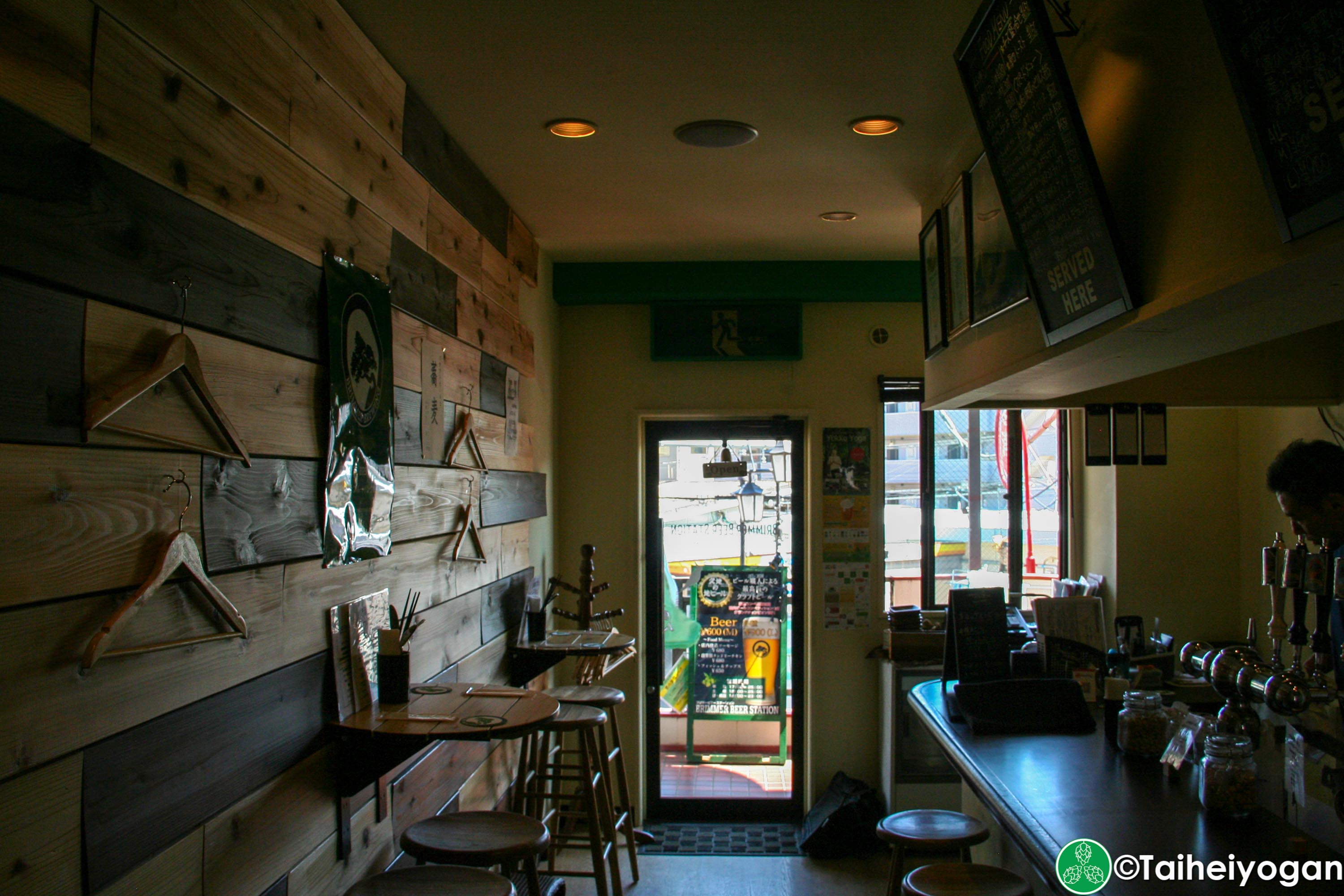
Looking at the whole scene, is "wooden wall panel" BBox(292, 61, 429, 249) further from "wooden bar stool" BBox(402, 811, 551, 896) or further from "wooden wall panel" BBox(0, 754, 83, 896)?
"wooden bar stool" BBox(402, 811, 551, 896)

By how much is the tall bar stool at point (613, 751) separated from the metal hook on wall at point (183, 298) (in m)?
2.03

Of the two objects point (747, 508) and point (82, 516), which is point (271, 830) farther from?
point (747, 508)

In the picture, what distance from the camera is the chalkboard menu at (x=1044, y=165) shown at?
1592 millimetres

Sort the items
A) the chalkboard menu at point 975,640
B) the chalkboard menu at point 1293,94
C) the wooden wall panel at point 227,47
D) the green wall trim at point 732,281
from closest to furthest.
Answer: the chalkboard menu at point 1293,94
the wooden wall panel at point 227,47
the chalkboard menu at point 975,640
the green wall trim at point 732,281

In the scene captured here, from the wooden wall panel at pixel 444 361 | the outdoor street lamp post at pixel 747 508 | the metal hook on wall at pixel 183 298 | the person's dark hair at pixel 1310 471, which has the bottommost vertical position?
the outdoor street lamp post at pixel 747 508

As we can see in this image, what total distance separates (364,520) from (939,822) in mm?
1768

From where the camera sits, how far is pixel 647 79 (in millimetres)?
2408

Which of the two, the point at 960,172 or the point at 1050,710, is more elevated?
the point at 960,172

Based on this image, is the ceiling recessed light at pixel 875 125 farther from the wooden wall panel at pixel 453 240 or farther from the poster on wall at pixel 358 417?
the poster on wall at pixel 358 417

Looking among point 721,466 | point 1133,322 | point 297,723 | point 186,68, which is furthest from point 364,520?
point 721,466

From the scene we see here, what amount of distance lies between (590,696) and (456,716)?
61.7 inches

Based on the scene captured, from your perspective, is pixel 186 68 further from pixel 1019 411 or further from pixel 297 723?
pixel 1019 411

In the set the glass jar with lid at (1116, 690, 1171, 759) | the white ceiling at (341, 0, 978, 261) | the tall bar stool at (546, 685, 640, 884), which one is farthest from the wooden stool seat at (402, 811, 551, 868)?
the white ceiling at (341, 0, 978, 261)

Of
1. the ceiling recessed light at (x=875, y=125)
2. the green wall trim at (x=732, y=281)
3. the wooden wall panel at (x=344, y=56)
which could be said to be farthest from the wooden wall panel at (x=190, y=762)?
the green wall trim at (x=732, y=281)
